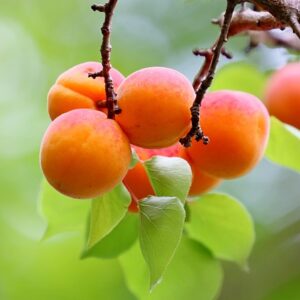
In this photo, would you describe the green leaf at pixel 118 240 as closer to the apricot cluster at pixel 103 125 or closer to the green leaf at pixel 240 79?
the apricot cluster at pixel 103 125

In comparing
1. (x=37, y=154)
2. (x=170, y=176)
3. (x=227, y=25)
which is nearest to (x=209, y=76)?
(x=227, y=25)

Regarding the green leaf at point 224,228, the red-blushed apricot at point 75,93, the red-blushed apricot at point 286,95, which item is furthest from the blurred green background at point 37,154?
the red-blushed apricot at point 75,93

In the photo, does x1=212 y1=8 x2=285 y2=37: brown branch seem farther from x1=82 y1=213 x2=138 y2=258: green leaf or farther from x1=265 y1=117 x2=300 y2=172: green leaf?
x1=82 y1=213 x2=138 y2=258: green leaf

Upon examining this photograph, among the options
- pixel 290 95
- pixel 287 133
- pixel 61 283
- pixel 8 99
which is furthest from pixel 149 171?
pixel 8 99

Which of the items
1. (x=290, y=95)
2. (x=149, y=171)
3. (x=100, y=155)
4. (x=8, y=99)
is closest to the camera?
(x=100, y=155)

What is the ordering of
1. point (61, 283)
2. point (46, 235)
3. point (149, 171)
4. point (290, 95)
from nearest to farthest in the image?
point (149, 171) < point (46, 235) < point (290, 95) < point (61, 283)

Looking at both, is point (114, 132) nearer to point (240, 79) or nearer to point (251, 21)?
point (251, 21)

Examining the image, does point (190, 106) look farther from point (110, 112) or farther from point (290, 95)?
point (290, 95)
